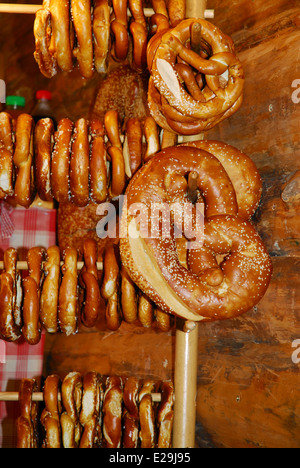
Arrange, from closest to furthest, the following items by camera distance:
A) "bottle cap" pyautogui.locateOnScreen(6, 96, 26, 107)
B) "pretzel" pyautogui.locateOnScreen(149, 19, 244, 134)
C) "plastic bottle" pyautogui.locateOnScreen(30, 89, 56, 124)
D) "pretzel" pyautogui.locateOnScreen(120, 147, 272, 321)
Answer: "pretzel" pyautogui.locateOnScreen(120, 147, 272, 321) → "pretzel" pyautogui.locateOnScreen(149, 19, 244, 134) → "bottle cap" pyautogui.locateOnScreen(6, 96, 26, 107) → "plastic bottle" pyautogui.locateOnScreen(30, 89, 56, 124)

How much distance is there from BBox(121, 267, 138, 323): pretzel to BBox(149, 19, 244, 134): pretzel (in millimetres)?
544

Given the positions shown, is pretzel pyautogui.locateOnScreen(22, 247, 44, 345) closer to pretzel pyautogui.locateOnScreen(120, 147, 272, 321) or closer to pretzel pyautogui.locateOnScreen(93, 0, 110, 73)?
pretzel pyautogui.locateOnScreen(120, 147, 272, 321)

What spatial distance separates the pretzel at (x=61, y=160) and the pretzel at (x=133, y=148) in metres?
0.20

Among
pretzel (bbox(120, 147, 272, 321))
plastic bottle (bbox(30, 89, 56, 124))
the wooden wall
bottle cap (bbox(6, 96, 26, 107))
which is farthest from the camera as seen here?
plastic bottle (bbox(30, 89, 56, 124))

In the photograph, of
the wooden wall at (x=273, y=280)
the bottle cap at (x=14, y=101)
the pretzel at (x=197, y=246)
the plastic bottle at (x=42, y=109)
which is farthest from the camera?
the plastic bottle at (x=42, y=109)

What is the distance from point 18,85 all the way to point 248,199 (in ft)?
5.80

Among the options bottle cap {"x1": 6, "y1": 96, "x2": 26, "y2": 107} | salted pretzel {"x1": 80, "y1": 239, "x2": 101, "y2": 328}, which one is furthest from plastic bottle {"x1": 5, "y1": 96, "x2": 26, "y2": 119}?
salted pretzel {"x1": 80, "y1": 239, "x2": 101, "y2": 328}

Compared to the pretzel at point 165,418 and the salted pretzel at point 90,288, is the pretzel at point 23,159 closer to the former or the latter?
the salted pretzel at point 90,288

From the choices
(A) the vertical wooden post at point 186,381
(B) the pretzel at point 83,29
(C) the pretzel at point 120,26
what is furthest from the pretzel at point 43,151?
(A) the vertical wooden post at point 186,381

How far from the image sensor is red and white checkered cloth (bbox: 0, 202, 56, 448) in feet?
7.21

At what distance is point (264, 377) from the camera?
1642mm

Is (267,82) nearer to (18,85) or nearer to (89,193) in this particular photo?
(89,193)

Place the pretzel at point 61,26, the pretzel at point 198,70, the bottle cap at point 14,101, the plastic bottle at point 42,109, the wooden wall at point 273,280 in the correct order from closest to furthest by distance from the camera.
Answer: the pretzel at point 198,70 < the pretzel at point 61,26 < the wooden wall at point 273,280 < the bottle cap at point 14,101 < the plastic bottle at point 42,109

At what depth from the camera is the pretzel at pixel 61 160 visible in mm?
1522
